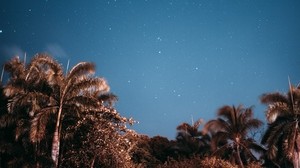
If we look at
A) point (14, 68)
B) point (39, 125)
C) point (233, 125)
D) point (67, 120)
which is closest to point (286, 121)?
point (233, 125)

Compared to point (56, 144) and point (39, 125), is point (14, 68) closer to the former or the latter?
point (39, 125)

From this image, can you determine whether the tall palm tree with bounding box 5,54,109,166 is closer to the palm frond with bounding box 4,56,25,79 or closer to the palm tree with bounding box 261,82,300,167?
the palm frond with bounding box 4,56,25,79

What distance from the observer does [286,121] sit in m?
29.2

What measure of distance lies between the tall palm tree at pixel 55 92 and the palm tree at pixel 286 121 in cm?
1340

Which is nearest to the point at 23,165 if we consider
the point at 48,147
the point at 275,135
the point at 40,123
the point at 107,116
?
the point at 40,123

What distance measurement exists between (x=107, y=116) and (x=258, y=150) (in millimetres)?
19834

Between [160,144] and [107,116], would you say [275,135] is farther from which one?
[160,144]

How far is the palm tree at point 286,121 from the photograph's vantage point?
27.5 metres

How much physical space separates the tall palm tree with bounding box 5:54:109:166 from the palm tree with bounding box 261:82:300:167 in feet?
44.0

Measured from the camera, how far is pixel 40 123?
22141 mm

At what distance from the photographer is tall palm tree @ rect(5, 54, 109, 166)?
2309 centimetres

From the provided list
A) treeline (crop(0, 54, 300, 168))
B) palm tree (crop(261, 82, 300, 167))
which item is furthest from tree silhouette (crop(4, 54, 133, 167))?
palm tree (crop(261, 82, 300, 167))

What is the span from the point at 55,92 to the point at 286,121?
59.6 ft

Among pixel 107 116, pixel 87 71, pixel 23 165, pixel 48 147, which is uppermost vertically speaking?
pixel 87 71
